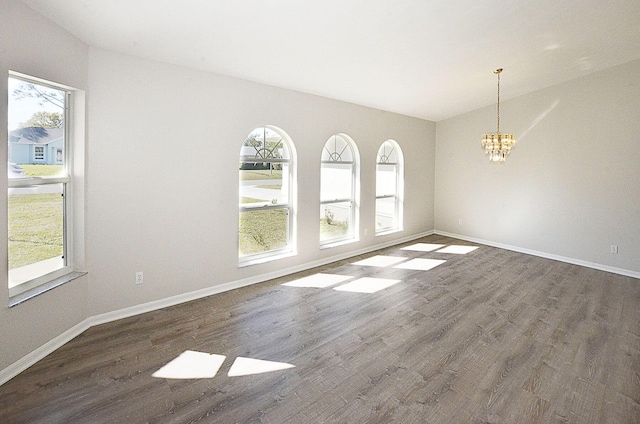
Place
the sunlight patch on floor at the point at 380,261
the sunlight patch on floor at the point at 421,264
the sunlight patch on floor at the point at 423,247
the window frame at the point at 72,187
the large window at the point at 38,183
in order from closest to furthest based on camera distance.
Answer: the large window at the point at 38,183 < the window frame at the point at 72,187 < the sunlight patch on floor at the point at 421,264 < the sunlight patch on floor at the point at 380,261 < the sunlight patch on floor at the point at 423,247

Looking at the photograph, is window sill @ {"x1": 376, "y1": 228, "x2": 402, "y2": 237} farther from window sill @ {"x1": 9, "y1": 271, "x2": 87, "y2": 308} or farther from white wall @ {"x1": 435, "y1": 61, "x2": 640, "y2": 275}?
window sill @ {"x1": 9, "y1": 271, "x2": 87, "y2": 308}

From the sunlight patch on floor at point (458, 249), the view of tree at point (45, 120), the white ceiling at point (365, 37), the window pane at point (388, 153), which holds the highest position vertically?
the white ceiling at point (365, 37)

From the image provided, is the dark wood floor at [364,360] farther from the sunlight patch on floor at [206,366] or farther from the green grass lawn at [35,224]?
the green grass lawn at [35,224]

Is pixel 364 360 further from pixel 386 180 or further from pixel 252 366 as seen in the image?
pixel 386 180

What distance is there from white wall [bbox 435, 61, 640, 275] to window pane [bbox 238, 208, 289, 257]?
441 cm

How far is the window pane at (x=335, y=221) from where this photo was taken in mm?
5660

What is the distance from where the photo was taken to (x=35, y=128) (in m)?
2.74

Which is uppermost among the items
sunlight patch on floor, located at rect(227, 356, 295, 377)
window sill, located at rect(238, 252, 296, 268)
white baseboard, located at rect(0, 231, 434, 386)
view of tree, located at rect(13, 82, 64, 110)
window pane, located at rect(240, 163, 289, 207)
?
view of tree, located at rect(13, 82, 64, 110)

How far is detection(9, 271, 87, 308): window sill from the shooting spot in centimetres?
248

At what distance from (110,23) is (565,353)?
15.6 feet

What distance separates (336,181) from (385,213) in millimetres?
1655

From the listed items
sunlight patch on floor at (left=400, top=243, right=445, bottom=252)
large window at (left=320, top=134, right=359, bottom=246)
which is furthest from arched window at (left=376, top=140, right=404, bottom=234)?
large window at (left=320, top=134, right=359, bottom=246)

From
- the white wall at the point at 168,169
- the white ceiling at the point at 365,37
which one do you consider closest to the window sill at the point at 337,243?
the white wall at the point at 168,169

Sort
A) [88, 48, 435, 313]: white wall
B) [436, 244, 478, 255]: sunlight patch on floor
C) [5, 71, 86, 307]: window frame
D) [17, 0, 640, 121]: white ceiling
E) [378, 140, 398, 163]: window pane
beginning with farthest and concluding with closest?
[378, 140, 398, 163]: window pane < [436, 244, 478, 255]: sunlight patch on floor < [88, 48, 435, 313]: white wall < [5, 71, 86, 307]: window frame < [17, 0, 640, 121]: white ceiling
